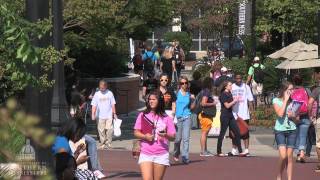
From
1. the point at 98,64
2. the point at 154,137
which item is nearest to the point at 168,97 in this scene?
the point at 154,137

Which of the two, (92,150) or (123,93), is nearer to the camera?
(92,150)

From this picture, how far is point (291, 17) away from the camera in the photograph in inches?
1222

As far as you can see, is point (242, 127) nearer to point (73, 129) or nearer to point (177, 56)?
point (73, 129)

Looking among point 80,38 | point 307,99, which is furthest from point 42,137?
point 80,38

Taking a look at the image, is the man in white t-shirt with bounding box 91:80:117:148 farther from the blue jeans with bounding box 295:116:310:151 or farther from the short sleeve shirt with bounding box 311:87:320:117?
the short sleeve shirt with bounding box 311:87:320:117

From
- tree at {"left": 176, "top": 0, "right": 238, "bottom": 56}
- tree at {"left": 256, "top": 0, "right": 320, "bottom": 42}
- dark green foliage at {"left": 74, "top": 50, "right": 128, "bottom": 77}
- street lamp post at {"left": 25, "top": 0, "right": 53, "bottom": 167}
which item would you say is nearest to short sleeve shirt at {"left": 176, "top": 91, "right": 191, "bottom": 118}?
street lamp post at {"left": 25, "top": 0, "right": 53, "bottom": 167}

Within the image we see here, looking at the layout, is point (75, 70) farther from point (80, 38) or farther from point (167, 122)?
point (167, 122)

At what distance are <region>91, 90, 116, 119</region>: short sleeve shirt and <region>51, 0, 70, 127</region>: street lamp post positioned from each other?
3799 mm

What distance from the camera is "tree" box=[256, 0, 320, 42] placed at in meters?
29.7

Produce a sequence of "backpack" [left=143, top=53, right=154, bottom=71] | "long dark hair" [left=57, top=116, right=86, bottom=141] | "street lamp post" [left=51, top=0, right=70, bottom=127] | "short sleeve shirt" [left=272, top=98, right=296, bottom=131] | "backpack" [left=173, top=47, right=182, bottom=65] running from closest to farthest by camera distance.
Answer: "long dark hair" [left=57, top=116, right=86, bottom=141] → "street lamp post" [left=51, top=0, right=70, bottom=127] → "short sleeve shirt" [left=272, top=98, right=296, bottom=131] → "backpack" [left=173, top=47, right=182, bottom=65] → "backpack" [left=143, top=53, right=154, bottom=71]

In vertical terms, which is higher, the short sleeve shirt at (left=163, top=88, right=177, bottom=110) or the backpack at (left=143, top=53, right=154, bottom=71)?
the short sleeve shirt at (left=163, top=88, right=177, bottom=110)

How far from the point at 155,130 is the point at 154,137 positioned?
0.58 ft

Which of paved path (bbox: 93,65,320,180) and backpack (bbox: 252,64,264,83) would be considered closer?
paved path (bbox: 93,65,320,180)

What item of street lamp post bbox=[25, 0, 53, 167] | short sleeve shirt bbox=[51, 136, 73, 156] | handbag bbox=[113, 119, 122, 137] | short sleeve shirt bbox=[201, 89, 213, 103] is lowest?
handbag bbox=[113, 119, 122, 137]
